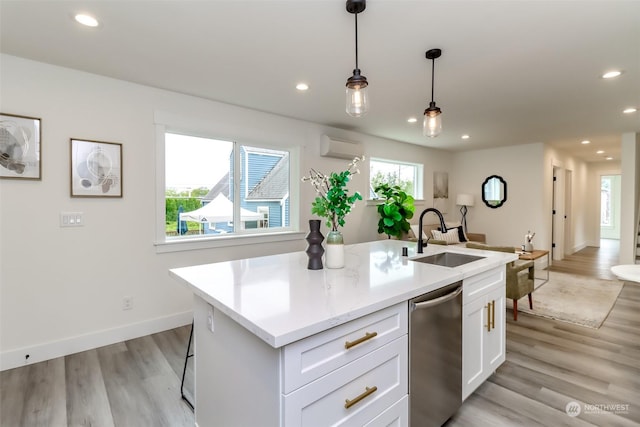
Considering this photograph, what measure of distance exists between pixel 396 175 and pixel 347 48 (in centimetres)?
394

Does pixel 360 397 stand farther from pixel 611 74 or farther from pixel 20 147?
pixel 611 74

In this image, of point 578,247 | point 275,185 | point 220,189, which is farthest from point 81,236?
point 578,247

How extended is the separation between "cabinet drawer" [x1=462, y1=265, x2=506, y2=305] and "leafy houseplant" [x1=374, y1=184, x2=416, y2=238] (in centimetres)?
268

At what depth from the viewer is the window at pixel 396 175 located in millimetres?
5441

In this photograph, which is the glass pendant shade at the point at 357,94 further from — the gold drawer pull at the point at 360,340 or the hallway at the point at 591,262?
the hallway at the point at 591,262

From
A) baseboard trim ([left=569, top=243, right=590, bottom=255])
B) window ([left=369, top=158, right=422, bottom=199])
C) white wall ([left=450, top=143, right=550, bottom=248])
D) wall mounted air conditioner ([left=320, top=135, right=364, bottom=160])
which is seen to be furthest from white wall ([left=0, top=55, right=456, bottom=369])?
baseboard trim ([left=569, top=243, right=590, bottom=255])

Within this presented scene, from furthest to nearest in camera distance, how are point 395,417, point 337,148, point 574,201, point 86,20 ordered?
point 574,201, point 337,148, point 86,20, point 395,417

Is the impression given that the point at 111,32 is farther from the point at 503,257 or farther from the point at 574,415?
the point at 574,415

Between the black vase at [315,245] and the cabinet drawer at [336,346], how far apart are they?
1.81 ft

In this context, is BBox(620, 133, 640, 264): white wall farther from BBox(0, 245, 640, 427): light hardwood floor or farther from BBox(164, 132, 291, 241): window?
BBox(164, 132, 291, 241): window

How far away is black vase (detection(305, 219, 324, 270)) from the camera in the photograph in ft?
5.65

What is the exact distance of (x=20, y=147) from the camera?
2.37 metres

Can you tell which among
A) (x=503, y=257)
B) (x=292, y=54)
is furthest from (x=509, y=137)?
(x=292, y=54)

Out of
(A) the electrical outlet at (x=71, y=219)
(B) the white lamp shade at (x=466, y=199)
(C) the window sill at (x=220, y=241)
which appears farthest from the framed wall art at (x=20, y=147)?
(B) the white lamp shade at (x=466, y=199)
